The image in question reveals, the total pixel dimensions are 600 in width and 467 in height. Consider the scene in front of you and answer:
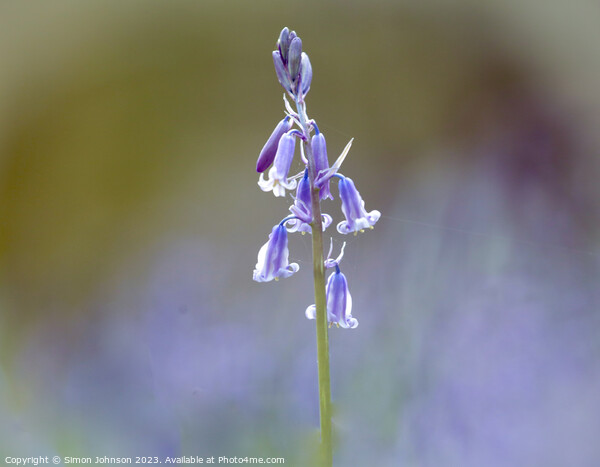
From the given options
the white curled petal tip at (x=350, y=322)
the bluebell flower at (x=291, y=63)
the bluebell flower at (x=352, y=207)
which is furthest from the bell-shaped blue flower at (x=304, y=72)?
the white curled petal tip at (x=350, y=322)

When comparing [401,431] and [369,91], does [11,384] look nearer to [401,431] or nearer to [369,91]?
[401,431]

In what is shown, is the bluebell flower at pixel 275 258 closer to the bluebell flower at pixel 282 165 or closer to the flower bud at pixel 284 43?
the bluebell flower at pixel 282 165

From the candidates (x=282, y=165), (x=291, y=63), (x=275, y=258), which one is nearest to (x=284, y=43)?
(x=291, y=63)

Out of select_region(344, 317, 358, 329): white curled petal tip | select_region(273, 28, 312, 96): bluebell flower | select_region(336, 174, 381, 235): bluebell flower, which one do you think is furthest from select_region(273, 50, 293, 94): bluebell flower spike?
select_region(344, 317, 358, 329): white curled petal tip

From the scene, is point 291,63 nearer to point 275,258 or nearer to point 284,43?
point 284,43

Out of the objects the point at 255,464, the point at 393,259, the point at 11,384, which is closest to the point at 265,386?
the point at 255,464

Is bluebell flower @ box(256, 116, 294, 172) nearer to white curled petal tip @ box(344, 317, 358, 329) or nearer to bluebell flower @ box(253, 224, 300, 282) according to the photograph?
bluebell flower @ box(253, 224, 300, 282)

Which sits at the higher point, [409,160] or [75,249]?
[409,160]
